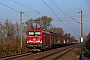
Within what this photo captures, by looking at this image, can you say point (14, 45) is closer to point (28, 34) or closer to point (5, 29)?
point (28, 34)

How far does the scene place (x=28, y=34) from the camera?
34906 millimetres

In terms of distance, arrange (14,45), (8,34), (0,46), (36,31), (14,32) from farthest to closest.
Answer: (14,32), (8,34), (14,45), (36,31), (0,46)

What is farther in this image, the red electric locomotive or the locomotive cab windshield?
the locomotive cab windshield

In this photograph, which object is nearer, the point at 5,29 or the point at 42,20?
the point at 5,29

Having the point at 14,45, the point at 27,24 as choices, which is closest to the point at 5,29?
the point at 27,24

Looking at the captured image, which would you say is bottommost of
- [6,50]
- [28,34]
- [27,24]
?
[6,50]

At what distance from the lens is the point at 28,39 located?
34.5 m

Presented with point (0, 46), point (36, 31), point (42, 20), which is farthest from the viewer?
point (42, 20)

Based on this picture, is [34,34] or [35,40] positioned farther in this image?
[34,34]

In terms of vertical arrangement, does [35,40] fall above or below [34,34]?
below

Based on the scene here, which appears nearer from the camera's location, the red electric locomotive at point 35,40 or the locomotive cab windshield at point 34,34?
the red electric locomotive at point 35,40

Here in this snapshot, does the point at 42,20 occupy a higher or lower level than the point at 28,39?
higher

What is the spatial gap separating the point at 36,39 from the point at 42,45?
140 centimetres

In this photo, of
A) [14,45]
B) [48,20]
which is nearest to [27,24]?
[48,20]
